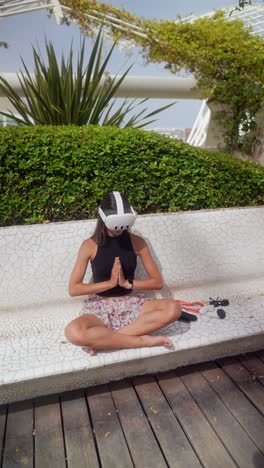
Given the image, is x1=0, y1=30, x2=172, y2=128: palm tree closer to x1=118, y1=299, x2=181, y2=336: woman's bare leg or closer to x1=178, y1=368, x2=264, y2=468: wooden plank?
x1=118, y1=299, x2=181, y2=336: woman's bare leg

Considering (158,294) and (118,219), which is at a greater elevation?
(118,219)

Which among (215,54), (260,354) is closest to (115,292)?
(260,354)

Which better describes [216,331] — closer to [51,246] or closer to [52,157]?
[51,246]

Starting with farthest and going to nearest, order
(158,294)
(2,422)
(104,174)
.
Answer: (158,294) < (104,174) < (2,422)

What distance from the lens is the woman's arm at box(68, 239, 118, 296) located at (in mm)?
2453

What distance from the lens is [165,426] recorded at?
201 cm

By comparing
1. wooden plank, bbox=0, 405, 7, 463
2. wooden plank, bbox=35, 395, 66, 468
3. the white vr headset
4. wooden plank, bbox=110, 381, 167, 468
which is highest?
the white vr headset

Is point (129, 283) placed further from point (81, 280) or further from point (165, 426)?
point (165, 426)

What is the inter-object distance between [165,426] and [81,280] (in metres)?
1.04

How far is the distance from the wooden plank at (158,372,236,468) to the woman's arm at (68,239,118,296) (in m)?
0.71

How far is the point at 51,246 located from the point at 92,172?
2.35 feet

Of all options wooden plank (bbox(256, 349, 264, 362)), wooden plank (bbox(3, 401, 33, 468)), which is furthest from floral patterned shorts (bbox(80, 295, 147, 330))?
wooden plank (bbox(256, 349, 264, 362))

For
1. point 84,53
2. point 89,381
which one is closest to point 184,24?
point 84,53

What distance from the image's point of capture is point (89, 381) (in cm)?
229
